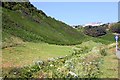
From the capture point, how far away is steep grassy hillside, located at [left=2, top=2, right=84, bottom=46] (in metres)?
50.9

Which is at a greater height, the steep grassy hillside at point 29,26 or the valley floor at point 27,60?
the steep grassy hillside at point 29,26

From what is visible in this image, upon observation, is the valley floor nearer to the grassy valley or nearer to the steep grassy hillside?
the grassy valley

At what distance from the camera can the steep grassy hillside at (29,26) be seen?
50.9 meters

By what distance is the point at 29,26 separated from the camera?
62938 millimetres

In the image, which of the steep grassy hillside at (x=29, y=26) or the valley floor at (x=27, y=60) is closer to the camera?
the valley floor at (x=27, y=60)

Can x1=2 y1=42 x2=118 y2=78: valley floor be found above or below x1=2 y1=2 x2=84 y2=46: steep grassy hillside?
below

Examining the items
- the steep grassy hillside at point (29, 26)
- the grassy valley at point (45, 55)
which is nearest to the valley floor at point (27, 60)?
the grassy valley at point (45, 55)

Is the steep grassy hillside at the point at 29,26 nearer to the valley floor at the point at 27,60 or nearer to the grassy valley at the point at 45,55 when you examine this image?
the grassy valley at the point at 45,55

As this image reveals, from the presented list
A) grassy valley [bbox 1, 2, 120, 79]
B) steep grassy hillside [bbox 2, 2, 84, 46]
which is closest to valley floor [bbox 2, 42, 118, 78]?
grassy valley [bbox 1, 2, 120, 79]

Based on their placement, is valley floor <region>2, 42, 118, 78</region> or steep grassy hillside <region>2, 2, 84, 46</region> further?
steep grassy hillside <region>2, 2, 84, 46</region>

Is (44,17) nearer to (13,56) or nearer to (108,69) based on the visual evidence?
(13,56)

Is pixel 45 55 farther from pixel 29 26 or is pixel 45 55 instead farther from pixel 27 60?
pixel 29 26

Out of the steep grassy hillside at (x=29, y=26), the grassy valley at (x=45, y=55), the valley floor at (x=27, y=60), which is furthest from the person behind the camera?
the steep grassy hillside at (x=29, y=26)

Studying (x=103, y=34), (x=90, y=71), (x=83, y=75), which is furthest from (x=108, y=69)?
(x=103, y=34)
